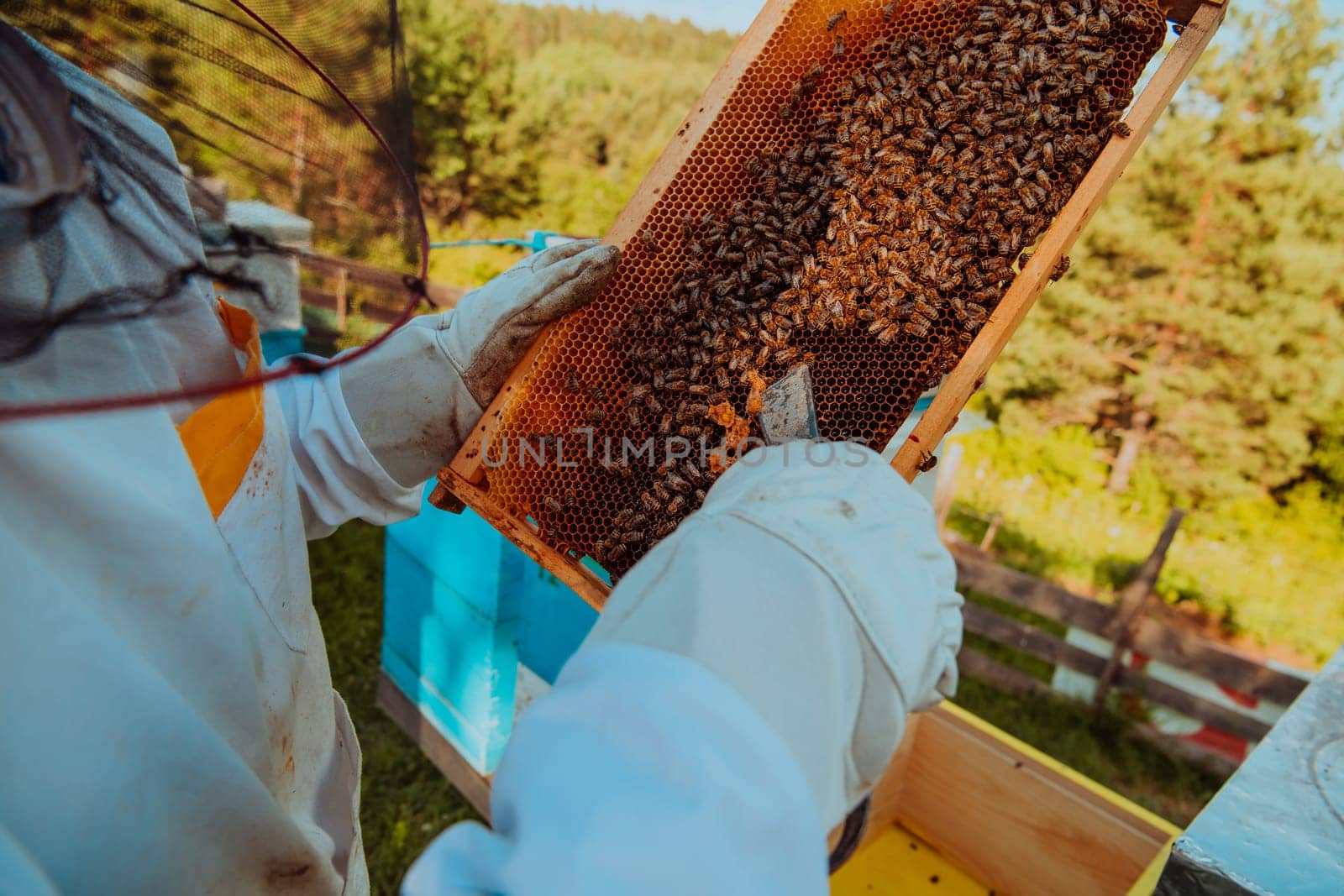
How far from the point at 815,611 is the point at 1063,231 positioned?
1.45 m

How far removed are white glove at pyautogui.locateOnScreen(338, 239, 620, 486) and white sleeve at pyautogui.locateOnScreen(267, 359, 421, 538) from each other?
0.10m

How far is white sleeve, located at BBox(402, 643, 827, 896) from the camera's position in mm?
930

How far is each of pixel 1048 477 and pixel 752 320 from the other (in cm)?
1542

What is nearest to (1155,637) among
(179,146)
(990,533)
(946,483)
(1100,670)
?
(1100,670)

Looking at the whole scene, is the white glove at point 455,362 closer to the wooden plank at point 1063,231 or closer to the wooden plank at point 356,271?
the wooden plank at point 356,271

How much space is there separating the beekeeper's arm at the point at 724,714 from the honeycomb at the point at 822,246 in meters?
0.78

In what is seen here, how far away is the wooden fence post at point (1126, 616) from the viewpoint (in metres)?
6.90

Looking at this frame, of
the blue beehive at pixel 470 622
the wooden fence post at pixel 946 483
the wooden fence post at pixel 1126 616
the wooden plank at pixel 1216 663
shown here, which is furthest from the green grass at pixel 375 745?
the wooden fence post at pixel 946 483

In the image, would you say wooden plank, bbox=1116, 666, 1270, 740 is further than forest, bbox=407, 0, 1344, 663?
No

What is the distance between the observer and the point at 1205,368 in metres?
14.9

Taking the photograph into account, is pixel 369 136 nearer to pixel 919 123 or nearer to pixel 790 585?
pixel 790 585

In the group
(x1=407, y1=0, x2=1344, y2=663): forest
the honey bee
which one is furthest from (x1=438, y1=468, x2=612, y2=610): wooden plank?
(x1=407, y1=0, x2=1344, y2=663): forest

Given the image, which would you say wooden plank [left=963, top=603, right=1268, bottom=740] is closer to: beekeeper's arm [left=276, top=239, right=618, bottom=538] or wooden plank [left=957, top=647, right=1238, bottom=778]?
wooden plank [left=957, top=647, right=1238, bottom=778]

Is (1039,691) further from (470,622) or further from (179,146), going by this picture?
(179,146)
